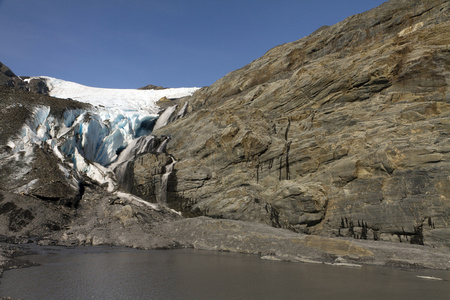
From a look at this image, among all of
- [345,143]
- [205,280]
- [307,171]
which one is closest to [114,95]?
[307,171]

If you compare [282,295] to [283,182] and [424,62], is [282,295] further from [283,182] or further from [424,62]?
[424,62]

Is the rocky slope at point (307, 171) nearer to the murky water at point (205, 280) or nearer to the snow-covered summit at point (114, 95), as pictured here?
the murky water at point (205, 280)

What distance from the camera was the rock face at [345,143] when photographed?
16622mm

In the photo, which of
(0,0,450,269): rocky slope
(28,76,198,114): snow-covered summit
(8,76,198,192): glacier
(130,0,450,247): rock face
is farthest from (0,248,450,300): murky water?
(28,76,198,114): snow-covered summit

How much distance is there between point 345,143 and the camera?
20344 mm

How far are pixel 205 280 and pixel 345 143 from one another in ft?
48.1

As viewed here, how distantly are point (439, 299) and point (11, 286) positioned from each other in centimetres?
1139

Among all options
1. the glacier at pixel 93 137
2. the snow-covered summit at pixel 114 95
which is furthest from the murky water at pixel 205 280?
the snow-covered summit at pixel 114 95

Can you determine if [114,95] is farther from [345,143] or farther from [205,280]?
[205,280]

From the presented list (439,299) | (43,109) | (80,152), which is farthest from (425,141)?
(43,109)

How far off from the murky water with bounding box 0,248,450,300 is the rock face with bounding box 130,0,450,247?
5.74 metres

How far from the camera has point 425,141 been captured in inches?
669

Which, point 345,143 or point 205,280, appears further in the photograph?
point 345,143

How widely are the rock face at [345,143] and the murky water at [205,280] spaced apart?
18.8ft
